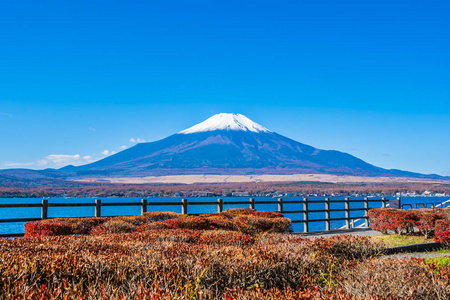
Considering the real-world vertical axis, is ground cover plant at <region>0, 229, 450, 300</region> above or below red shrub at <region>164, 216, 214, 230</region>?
above

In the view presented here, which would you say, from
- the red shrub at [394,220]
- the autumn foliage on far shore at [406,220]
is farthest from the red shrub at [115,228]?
the red shrub at [394,220]

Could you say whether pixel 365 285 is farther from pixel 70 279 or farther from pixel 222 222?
pixel 222 222

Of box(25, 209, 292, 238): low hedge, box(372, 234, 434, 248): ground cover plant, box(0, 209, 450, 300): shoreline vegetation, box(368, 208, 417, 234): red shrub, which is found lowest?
box(372, 234, 434, 248): ground cover plant

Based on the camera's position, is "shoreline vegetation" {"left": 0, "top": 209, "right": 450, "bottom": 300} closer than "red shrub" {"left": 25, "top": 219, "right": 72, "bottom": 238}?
Yes

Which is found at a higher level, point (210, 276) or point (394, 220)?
point (210, 276)

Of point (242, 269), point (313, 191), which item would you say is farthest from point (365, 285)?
point (313, 191)

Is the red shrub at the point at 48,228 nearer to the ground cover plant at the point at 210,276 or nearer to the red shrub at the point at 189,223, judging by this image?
the red shrub at the point at 189,223

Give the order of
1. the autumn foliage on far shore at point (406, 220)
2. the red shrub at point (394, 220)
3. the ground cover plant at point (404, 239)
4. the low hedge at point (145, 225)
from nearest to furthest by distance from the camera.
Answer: the low hedge at point (145, 225)
the ground cover plant at point (404, 239)
the autumn foliage on far shore at point (406, 220)
the red shrub at point (394, 220)

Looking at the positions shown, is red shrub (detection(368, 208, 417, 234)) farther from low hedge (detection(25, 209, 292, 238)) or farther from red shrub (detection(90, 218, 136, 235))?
red shrub (detection(90, 218, 136, 235))

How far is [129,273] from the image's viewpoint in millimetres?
5074

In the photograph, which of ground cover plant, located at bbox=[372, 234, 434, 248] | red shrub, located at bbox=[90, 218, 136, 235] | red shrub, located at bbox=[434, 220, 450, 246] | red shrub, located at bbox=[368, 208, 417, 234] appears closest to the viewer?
red shrub, located at bbox=[90, 218, 136, 235]

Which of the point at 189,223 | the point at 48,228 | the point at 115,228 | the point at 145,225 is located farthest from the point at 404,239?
the point at 48,228

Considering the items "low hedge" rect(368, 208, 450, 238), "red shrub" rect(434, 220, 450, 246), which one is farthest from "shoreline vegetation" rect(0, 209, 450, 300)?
"low hedge" rect(368, 208, 450, 238)

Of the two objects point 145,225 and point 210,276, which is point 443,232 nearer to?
point 145,225
